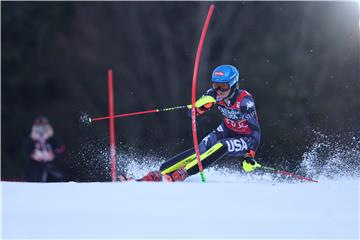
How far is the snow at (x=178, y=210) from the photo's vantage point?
520cm

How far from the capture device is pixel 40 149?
1076 centimetres

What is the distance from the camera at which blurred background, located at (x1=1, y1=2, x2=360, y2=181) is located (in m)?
16.0

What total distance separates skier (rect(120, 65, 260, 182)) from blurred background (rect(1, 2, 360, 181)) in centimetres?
755

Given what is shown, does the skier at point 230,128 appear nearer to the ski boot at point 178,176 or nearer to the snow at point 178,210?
the ski boot at point 178,176

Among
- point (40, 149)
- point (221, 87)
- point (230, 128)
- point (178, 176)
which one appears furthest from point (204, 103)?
point (40, 149)

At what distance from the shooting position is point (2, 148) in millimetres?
16953

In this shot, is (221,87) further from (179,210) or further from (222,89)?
(179,210)

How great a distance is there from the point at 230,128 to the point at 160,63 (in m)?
9.35

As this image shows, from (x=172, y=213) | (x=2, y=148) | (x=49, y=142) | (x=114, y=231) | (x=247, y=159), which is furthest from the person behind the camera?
(x=2, y=148)

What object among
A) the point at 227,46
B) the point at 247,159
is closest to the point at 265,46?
the point at 227,46

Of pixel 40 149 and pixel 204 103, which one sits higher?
pixel 40 149

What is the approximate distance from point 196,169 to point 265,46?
9.47m

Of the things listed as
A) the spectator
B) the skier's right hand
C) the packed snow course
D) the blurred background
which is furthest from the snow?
the blurred background

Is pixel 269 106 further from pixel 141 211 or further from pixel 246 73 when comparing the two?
pixel 141 211
